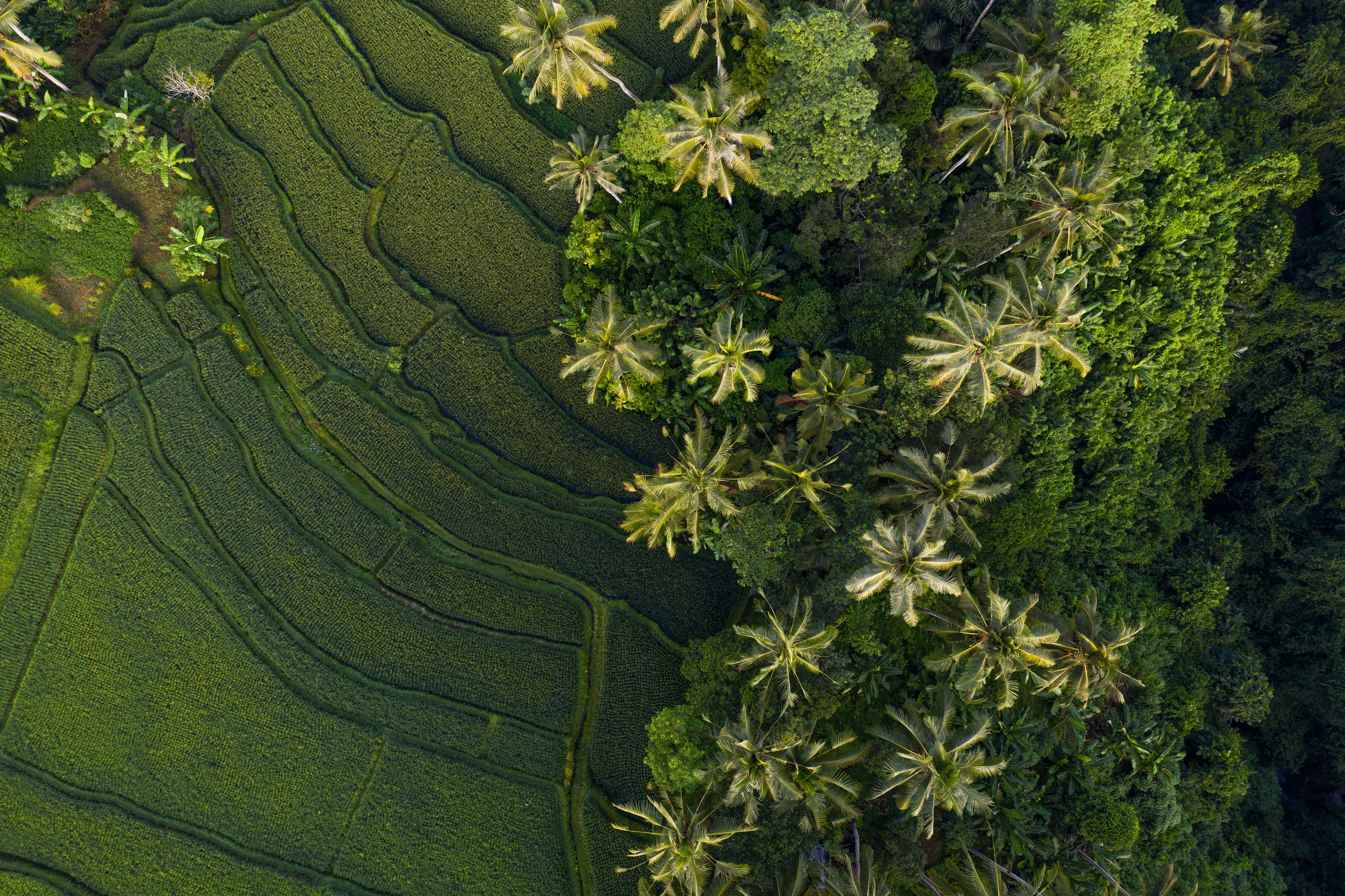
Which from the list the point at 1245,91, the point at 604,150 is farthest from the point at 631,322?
the point at 1245,91

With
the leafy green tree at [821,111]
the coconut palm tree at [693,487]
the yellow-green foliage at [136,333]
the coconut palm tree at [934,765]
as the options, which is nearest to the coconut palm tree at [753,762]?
the coconut palm tree at [934,765]

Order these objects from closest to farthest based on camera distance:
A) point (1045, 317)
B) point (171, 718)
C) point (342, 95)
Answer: point (1045, 317)
point (171, 718)
point (342, 95)

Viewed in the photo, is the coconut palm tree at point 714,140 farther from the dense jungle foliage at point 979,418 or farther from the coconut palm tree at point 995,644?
the coconut palm tree at point 995,644

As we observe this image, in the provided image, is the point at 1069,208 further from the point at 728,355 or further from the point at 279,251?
the point at 279,251

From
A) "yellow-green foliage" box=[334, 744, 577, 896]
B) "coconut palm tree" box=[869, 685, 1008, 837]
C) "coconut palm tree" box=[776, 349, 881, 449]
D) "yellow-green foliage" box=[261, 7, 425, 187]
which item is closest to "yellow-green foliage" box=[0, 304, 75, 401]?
"yellow-green foliage" box=[261, 7, 425, 187]

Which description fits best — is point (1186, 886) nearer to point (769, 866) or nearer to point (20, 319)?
point (769, 866)

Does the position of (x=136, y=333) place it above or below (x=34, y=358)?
above

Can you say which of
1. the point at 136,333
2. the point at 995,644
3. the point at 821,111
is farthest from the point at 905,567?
the point at 136,333

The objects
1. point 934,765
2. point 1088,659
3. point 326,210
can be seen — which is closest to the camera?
point 934,765

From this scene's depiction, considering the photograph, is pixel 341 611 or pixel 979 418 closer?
pixel 979 418
